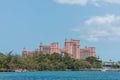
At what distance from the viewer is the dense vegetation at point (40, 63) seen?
147500mm

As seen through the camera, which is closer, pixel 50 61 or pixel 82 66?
pixel 50 61

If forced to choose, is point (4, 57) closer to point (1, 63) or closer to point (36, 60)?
point (1, 63)

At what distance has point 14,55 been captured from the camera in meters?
154

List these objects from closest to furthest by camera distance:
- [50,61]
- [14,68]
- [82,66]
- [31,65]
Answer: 1. [14,68]
2. [31,65]
3. [50,61]
4. [82,66]

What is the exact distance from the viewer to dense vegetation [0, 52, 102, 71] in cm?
14750

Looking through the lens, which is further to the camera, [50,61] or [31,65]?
[50,61]

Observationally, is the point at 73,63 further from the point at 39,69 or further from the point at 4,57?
the point at 4,57

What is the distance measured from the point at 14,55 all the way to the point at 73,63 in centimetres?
3845

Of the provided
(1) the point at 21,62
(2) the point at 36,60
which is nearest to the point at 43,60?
(2) the point at 36,60

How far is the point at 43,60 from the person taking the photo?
169750 mm

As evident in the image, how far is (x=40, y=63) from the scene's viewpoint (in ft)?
551

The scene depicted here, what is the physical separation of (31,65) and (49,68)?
35.7ft

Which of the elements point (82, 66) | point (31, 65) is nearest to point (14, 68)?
point (31, 65)

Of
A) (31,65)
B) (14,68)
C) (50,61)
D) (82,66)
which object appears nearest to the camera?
(14,68)
